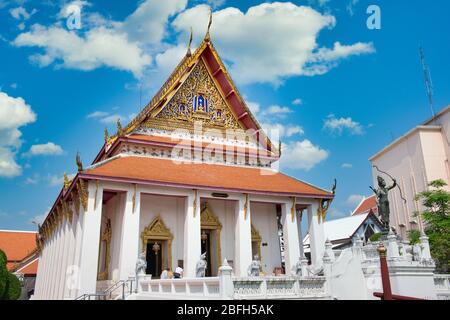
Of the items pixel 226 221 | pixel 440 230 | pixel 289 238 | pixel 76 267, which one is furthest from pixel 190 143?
pixel 440 230

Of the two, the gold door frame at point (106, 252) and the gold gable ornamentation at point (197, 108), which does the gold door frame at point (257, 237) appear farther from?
the gold door frame at point (106, 252)

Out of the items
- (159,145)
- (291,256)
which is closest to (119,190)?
(159,145)

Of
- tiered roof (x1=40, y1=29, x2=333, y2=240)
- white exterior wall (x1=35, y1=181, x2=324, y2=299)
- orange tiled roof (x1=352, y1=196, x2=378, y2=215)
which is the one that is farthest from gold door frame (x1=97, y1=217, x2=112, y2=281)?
orange tiled roof (x1=352, y1=196, x2=378, y2=215)

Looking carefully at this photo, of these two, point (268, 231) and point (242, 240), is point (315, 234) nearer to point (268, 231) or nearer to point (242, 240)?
point (268, 231)

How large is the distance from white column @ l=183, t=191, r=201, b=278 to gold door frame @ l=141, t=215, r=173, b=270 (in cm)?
101

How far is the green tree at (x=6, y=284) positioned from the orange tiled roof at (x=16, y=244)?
1304cm

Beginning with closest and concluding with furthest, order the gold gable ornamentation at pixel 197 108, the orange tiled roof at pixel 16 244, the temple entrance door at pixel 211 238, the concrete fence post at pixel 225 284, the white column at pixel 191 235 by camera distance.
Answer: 1. the concrete fence post at pixel 225 284
2. the white column at pixel 191 235
3. the temple entrance door at pixel 211 238
4. the gold gable ornamentation at pixel 197 108
5. the orange tiled roof at pixel 16 244

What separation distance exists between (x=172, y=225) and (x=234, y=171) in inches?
133

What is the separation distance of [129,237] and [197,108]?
6.95 metres

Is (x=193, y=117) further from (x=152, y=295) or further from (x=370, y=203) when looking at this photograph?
(x=370, y=203)

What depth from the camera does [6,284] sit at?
19844 millimetres

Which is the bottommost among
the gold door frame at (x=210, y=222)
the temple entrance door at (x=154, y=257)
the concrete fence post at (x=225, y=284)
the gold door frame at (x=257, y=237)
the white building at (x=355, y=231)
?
the concrete fence post at (x=225, y=284)

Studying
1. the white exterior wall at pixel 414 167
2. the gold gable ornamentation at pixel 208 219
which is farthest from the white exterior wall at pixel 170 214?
the white exterior wall at pixel 414 167

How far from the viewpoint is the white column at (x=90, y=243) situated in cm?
1230
